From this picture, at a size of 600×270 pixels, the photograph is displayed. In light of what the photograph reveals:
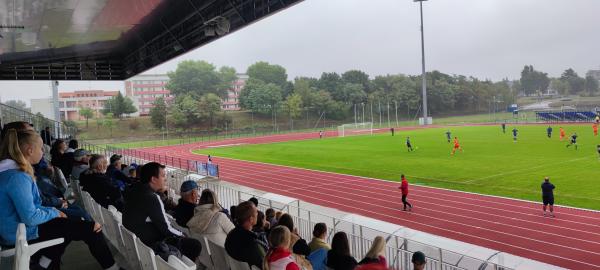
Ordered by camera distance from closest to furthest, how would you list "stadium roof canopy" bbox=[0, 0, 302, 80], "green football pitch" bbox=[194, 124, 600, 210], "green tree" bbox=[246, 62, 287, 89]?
"stadium roof canopy" bbox=[0, 0, 302, 80] → "green football pitch" bbox=[194, 124, 600, 210] → "green tree" bbox=[246, 62, 287, 89]

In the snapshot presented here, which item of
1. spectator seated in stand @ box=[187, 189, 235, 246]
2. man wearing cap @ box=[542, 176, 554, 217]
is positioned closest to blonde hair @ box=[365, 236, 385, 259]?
spectator seated in stand @ box=[187, 189, 235, 246]

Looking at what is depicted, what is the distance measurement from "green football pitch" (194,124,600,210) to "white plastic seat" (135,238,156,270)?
53.5 ft

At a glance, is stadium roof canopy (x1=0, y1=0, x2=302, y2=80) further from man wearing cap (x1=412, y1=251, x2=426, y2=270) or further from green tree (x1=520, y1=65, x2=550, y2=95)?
green tree (x1=520, y1=65, x2=550, y2=95)

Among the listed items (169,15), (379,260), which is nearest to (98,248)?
(379,260)

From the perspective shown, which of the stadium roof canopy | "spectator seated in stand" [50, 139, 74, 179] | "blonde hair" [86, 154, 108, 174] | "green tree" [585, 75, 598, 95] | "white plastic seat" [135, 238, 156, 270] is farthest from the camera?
"green tree" [585, 75, 598, 95]

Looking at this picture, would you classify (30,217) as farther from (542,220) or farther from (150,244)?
(542,220)

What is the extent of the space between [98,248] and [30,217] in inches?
28.8

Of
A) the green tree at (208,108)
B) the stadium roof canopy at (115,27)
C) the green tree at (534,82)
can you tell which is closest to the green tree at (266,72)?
the green tree at (208,108)

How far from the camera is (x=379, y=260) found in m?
3.88

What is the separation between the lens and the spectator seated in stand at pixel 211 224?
4578mm

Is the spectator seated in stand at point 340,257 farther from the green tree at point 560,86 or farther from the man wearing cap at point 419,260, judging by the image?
the green tree at point 560,86

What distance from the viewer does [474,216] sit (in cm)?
1539

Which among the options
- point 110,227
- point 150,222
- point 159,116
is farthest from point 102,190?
point 159,116

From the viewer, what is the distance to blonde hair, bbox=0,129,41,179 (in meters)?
3.29
